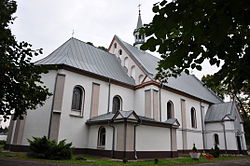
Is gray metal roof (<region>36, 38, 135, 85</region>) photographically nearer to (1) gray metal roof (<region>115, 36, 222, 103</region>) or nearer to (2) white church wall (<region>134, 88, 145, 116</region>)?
(2) white church wall (<region>134, 88, 145, 116</region>)

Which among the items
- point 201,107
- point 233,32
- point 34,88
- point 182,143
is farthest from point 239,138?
point 233,32

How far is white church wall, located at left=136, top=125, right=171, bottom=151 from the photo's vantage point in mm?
15781

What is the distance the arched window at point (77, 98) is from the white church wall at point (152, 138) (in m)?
5.58

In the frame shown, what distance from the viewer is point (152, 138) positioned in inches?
659

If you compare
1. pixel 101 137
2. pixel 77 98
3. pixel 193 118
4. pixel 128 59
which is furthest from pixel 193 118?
pixel 77 98

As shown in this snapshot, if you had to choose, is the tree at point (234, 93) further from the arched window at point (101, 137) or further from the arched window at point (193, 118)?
the arched window at point (101, 137)

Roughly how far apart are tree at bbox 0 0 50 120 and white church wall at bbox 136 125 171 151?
9.10m

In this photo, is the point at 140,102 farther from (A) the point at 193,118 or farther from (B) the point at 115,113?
(A) the point at 193,118

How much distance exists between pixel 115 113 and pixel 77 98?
4.23 meters

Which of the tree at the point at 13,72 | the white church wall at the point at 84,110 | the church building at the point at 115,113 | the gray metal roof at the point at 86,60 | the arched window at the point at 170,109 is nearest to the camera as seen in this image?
the tree at the point at 13,72

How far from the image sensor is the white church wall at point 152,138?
51.8 ft

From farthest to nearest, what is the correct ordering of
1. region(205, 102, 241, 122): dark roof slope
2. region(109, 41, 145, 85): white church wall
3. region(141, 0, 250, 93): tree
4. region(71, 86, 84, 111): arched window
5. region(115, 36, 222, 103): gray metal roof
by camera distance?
region(205, 102, 241, 122): dark roof slope
region(115, 36, 222, 103): gray metal roof
region(109, 41, 145, 85): white church wall
region(71, 86, 84, 111): arched window
region(141, 0, 250, 93): tree

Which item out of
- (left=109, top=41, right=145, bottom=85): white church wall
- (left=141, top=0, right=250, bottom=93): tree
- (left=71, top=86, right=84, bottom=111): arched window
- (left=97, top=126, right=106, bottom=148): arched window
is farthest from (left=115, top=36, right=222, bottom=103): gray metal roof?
(left=141, top=0, right=250, bottom=93): tree

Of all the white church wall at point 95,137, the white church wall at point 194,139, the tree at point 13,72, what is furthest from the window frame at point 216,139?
the tree at point 13,72
